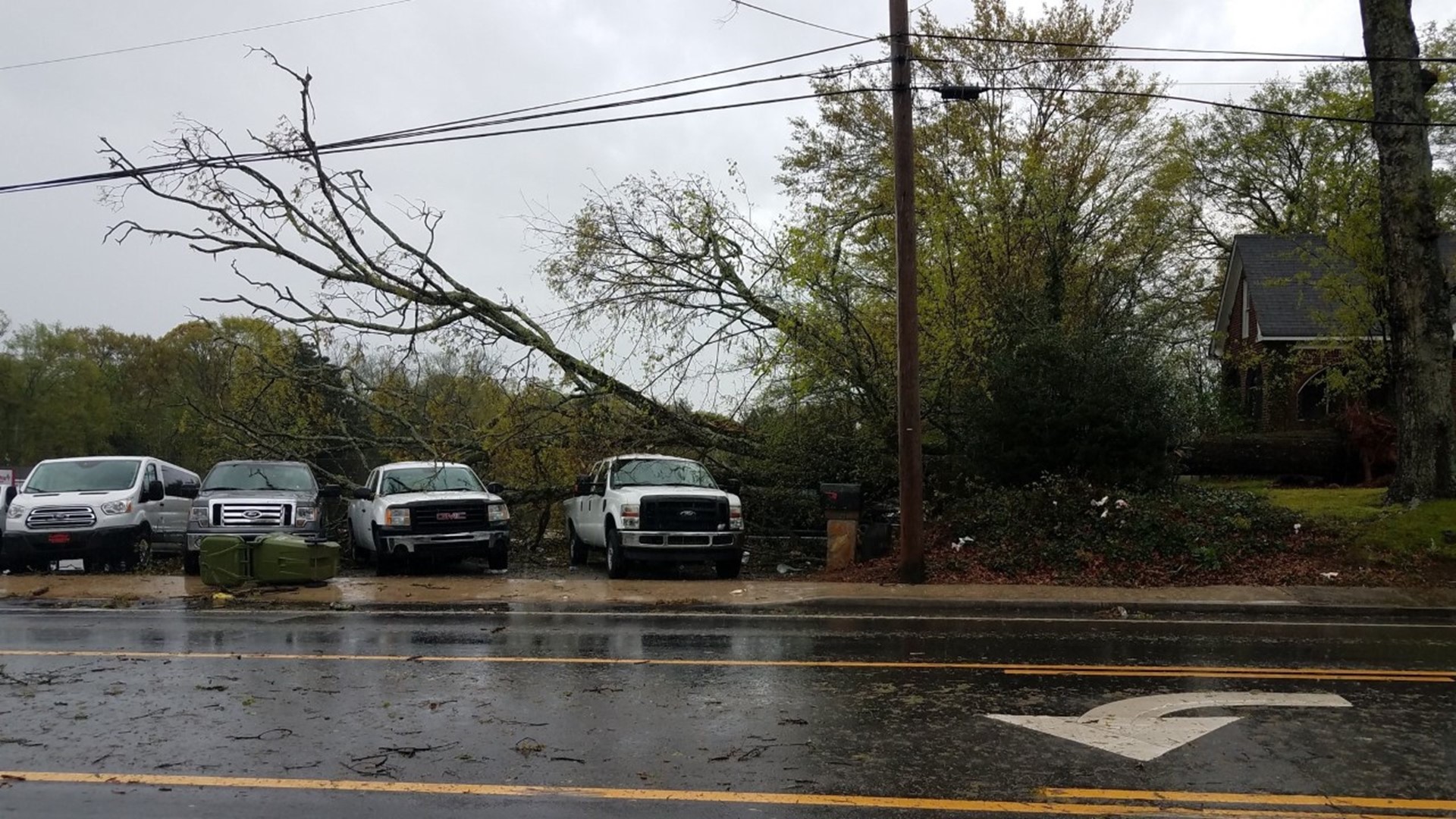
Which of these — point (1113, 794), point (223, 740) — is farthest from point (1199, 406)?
point (223, 740)

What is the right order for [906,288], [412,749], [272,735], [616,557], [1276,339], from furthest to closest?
1. [1276,339]
2. [616,557]
3. [906,288]
4. [272,735]
5. [412,749]

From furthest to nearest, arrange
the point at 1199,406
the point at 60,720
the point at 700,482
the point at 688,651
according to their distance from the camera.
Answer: the point at 1199,406, the point at 700,482, the point at 688,651, the point at 60,720

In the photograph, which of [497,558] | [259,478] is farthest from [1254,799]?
[259,478]

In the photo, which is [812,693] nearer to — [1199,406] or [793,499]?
[793,499]

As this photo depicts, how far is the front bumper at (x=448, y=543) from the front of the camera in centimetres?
1588

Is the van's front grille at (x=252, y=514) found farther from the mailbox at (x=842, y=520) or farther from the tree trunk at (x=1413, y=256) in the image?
the tree trunk at (x=1413, y=256)

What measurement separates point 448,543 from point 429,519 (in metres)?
0.45

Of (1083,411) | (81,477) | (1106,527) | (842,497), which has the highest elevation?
(1083,411)

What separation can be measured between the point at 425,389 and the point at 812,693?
1487cm

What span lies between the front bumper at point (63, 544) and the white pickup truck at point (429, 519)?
3.61 metres

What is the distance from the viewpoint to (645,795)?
5254mm

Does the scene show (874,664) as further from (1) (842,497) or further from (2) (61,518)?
(2) (61,518)

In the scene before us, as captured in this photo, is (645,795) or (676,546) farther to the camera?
(676,546)

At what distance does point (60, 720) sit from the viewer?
682 centimetres
